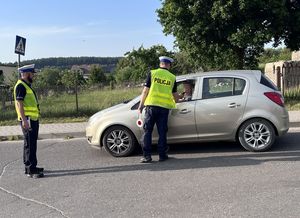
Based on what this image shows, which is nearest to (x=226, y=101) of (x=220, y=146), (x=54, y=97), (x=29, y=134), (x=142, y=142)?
(x=220, y=146)

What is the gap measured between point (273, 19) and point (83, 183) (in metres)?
14.4

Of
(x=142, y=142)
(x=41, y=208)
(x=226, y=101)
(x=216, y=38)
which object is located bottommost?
(x=41, y=208)

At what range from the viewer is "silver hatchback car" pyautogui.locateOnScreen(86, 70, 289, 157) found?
25.8ft

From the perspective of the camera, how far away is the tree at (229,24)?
707 inches

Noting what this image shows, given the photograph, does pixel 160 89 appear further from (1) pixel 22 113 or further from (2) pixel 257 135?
(1) pixel 22 113

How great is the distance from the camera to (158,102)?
750 centimetres

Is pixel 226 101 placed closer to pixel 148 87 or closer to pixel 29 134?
pixel 148 87

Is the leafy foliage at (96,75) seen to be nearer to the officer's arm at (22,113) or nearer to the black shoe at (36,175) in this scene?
the black shoe at (36,175)

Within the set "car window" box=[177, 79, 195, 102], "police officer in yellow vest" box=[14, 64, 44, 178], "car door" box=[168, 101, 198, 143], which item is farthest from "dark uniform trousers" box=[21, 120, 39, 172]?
"car window" box=[177, 79, 195, 102]

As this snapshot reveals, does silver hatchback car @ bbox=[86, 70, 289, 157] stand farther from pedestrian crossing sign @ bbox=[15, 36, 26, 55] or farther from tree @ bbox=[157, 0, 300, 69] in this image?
tree @ bbox=[157, 0, 300, 69]

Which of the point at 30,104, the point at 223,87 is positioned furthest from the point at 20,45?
the point at 223,87

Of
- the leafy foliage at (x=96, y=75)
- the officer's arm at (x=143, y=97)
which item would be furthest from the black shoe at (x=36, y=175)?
the leafy foliage at (x=96, y=75)

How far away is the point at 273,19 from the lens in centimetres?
1848

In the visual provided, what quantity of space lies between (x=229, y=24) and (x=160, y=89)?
12.3m
